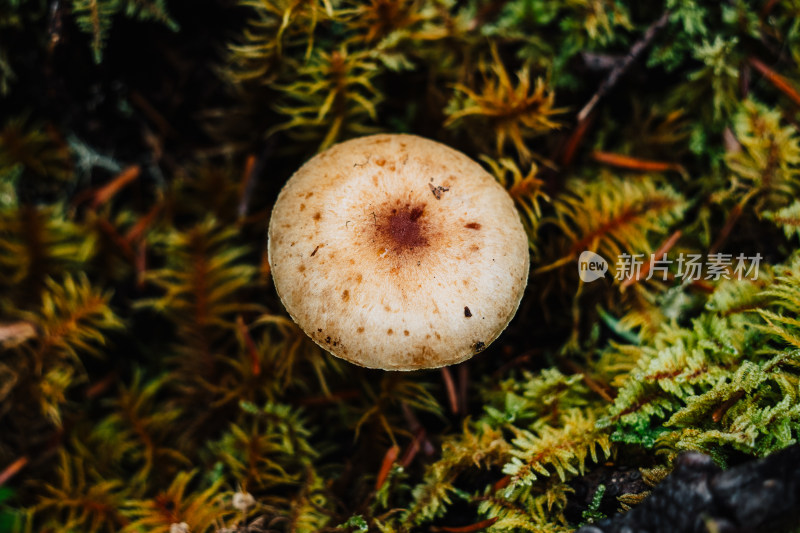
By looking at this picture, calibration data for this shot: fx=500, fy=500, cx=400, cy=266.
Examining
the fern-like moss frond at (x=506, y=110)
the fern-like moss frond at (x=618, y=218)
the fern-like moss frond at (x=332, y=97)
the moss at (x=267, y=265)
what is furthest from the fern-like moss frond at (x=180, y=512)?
the fern-like moss frond at (x=506, y=110)

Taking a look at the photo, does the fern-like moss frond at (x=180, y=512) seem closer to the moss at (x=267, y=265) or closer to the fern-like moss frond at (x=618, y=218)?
the moss at (x=267, y=265)

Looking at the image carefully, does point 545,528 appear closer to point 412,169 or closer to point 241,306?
point 412,169

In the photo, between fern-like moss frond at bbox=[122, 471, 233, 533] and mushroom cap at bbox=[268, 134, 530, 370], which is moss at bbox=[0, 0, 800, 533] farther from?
mushroom cap at bbox=[268, 134, 530, 370]

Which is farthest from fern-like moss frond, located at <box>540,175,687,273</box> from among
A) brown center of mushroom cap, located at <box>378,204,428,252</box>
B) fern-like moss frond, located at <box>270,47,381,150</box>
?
fern-like moss frond, located at <box>270,47,381,150</box>

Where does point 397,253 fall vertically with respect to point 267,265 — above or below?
above

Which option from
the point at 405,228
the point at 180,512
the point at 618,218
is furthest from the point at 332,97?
the point at 180,512

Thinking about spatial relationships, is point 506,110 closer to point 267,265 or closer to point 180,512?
point 267,265

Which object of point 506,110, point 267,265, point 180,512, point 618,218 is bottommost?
point 180,512

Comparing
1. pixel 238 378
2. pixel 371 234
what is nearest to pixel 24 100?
pixel 238 378
